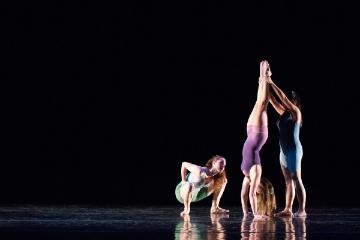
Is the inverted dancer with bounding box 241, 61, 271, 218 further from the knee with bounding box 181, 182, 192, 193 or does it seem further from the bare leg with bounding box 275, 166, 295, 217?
the knee with bounding box 181, 182, 192, 193

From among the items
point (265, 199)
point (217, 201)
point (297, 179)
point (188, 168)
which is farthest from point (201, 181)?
point (297, 179)

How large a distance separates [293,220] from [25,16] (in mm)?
5395

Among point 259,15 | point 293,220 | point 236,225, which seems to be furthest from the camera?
point 259,15

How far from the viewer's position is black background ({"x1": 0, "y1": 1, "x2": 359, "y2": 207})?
10.3m

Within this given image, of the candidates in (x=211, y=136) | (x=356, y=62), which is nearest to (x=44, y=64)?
(x=211, y=136)

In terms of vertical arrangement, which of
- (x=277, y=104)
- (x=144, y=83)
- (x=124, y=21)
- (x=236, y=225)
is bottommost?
(x=236, y=225)

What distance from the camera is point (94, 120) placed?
10.6 m

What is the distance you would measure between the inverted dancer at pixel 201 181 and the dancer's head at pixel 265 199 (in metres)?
0.43

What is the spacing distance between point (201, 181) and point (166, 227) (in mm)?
1944

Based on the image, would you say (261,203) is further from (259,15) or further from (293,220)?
(259,15)

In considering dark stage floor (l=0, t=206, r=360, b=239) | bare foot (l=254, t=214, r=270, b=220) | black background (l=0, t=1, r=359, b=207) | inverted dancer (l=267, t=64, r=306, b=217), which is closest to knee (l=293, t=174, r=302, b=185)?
inverted dancer (l=267, t=64, r=306, b=217)

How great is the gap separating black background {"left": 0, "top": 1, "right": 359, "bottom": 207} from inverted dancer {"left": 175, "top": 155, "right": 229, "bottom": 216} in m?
2.62

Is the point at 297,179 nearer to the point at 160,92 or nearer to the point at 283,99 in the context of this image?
the point at 283,99

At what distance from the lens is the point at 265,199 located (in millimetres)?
7207
